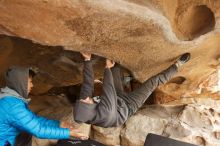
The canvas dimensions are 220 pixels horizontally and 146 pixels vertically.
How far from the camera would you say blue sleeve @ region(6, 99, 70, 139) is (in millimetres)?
3111

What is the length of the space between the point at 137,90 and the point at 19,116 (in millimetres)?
1521

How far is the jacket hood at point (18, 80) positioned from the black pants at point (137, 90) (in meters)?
1.10

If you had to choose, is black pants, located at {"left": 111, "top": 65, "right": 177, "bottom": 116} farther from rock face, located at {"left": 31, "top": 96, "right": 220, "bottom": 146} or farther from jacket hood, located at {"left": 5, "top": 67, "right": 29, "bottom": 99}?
rock face, located at {"left": 31, "top": 96, "right": 220, "bottom": 146}

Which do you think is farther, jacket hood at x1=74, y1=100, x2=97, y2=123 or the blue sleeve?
jacket hood at x1=74, y1=100, x2=97, y2=123

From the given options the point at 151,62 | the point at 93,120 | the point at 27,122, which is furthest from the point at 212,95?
the point at 27,122

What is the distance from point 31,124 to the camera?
3.15 meters

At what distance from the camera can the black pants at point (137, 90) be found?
3930mm

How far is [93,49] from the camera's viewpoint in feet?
10.8

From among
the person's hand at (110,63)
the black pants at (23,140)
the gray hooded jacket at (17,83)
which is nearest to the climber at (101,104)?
the person's hand at (110,63)

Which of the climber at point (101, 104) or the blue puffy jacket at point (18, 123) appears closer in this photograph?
the blue puffy jacket at point (18, 123)

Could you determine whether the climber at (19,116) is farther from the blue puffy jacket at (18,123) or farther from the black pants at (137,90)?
the black pants at (137,90)

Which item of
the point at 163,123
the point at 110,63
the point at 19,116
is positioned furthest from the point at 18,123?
the point at 163,123

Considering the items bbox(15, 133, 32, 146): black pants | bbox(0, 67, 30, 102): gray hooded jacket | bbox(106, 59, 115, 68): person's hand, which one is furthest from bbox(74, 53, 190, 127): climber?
bbox(15, 133, 32, 146): black pants

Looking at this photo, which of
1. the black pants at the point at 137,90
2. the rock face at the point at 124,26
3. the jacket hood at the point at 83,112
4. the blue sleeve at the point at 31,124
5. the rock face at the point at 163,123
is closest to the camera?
the rock face at the point at 124,26
